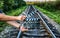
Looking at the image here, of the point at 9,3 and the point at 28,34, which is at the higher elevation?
the point at 28,34

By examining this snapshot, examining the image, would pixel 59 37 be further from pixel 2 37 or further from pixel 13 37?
pixel 2 37

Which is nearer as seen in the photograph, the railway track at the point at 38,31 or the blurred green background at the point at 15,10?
the railway track at the point at 38,31

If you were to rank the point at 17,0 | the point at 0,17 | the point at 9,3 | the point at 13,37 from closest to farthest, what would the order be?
1. the point at 0,17
2. the point at 13,37
3. the point at 9,3
4. the point at 17,0

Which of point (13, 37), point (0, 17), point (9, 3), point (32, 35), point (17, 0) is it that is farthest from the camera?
point (17, 0)

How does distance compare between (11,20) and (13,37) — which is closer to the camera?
(11,20)

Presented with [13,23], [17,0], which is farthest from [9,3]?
[13,23]

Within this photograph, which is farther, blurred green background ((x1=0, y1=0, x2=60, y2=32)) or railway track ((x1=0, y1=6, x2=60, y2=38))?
blurred green background ((x1=0, y1=0, x2=60, y2=32))

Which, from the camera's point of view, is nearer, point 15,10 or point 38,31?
point 38,31

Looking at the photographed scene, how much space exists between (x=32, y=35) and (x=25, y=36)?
0.66 ft

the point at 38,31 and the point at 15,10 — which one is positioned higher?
the point at 38,31

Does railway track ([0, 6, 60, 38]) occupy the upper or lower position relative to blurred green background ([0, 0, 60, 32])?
upper

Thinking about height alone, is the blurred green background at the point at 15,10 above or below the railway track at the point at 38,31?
below

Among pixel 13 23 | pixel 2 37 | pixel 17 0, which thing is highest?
pixel 13 23

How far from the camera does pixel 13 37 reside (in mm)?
5273
